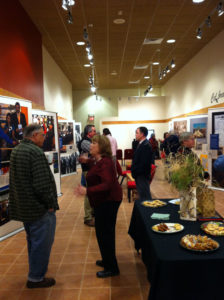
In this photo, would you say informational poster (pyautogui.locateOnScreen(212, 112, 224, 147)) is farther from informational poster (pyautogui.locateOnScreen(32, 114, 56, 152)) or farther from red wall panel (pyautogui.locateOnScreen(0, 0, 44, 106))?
red wall panel (pyautogui.locateOnScreen(0, 0, 44, 106))

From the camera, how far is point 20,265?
3.24 m

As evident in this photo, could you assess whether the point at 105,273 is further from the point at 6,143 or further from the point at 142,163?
the point at 6,143

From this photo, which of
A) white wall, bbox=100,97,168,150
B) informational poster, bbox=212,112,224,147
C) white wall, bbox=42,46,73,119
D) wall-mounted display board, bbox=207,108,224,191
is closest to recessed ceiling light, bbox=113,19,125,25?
white wall, bbox=42,46,73,119

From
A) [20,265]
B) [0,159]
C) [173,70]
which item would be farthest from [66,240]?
[173,70]

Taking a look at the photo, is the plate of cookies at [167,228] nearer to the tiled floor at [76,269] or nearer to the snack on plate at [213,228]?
the snack on plate at [213,228]

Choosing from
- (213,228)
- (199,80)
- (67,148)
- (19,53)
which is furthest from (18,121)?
(199,80)

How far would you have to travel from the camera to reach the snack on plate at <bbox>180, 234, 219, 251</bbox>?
1.73 metres

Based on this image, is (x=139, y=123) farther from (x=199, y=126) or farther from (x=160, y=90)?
(x=199, y=126)

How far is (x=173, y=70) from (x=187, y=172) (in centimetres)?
1114

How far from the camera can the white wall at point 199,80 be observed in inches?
307

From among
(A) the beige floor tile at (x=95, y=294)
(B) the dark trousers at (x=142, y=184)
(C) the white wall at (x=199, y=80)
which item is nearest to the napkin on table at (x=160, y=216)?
(A) the beige floor tile at (x=95, y=294)

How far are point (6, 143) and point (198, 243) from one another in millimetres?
3147

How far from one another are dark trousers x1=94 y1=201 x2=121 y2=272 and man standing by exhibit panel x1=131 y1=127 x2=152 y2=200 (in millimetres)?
1388

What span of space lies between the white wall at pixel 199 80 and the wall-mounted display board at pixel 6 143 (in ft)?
19.3
